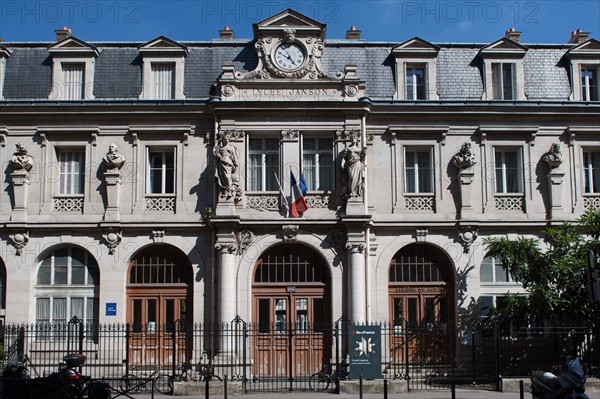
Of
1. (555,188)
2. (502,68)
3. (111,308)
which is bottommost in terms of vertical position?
(111,308)

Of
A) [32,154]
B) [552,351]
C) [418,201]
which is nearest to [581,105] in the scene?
[418,201]

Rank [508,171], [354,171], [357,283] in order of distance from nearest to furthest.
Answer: [357,283]
[354,171]
[508,171]

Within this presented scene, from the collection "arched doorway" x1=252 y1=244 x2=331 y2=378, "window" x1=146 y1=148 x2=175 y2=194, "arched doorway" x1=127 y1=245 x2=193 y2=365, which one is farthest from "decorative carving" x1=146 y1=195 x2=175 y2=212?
"arched doorway" x1=252 y1=244 x2=331 y2=378

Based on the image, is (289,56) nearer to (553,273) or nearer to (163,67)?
(163,67)

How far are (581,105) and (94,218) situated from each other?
1862 centimetres

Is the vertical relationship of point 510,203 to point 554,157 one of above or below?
below

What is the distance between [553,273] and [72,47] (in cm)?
1949

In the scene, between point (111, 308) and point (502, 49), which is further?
point (502, 49)

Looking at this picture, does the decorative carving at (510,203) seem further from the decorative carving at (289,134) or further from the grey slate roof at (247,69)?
the decorative carving at (289,134)

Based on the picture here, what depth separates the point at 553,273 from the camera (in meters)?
27.2

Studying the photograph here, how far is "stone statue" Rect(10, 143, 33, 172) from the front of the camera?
3031 cm

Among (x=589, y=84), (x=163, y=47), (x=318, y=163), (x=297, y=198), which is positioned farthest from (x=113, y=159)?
(x=589, y=84)

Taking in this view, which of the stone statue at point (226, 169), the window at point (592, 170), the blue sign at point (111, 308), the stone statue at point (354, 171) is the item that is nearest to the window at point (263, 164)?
Result: the stone statue at point (226, 169)

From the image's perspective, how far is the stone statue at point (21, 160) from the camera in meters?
30.3
